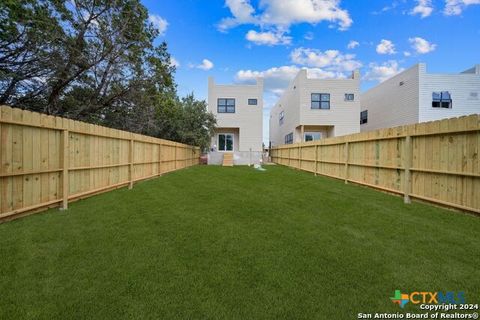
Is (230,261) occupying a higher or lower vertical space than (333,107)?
lower

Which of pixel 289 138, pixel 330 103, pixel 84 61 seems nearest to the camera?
pixel 84 61

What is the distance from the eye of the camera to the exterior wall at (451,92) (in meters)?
17.5

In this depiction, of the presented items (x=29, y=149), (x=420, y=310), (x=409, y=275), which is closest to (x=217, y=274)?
(x=420, y=310)

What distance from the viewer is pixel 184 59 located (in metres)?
16.4

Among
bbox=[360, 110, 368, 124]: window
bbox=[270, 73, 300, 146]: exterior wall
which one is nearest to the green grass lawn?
bbox=[270, 73, 300, 146]: exterior wall

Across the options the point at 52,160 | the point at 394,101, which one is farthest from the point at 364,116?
the point at 52,160

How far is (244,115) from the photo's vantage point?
72.1 ft

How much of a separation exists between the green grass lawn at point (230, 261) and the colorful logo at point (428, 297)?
0.20ft

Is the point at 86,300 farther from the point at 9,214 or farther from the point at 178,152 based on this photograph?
the point at 178,152

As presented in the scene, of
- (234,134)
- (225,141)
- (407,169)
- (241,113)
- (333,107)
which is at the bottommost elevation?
(407,169)

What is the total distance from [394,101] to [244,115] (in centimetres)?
1209

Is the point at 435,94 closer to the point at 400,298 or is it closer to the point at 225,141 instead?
the point at 225,141

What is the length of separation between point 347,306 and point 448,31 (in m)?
14.0

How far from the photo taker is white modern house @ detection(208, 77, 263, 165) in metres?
21.8
